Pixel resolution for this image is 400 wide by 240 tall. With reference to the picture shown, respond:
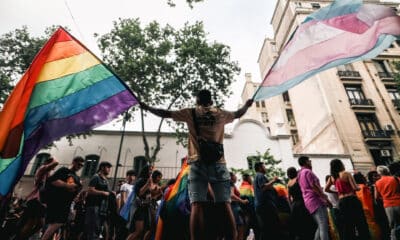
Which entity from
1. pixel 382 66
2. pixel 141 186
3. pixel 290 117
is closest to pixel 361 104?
pixel 382 66

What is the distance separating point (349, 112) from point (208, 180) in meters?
24.2

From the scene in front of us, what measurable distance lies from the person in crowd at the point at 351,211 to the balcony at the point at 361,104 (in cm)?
2144

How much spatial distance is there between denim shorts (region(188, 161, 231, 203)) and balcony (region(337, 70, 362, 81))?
1027 inches

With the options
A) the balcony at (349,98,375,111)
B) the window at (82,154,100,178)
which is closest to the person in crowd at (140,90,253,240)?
the window at (82,154,100,178)

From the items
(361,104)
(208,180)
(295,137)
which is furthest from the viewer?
(295,137)

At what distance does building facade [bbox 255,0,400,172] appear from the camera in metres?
21.0

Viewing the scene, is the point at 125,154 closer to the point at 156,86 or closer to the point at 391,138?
the point at 156,86

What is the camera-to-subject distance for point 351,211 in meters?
4.52

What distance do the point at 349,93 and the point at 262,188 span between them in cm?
2329

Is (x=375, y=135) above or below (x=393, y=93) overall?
below

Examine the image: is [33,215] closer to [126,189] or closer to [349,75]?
[126,189]

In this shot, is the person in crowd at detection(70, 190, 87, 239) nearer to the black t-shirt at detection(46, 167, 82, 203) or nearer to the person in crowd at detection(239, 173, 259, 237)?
the black t-shirt at detection(46, 167, 82, 203)

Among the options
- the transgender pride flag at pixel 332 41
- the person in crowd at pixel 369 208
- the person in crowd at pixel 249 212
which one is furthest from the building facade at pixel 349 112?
the transgender pride flag at pixel 332 41

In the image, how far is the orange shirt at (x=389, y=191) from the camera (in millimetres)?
4899
